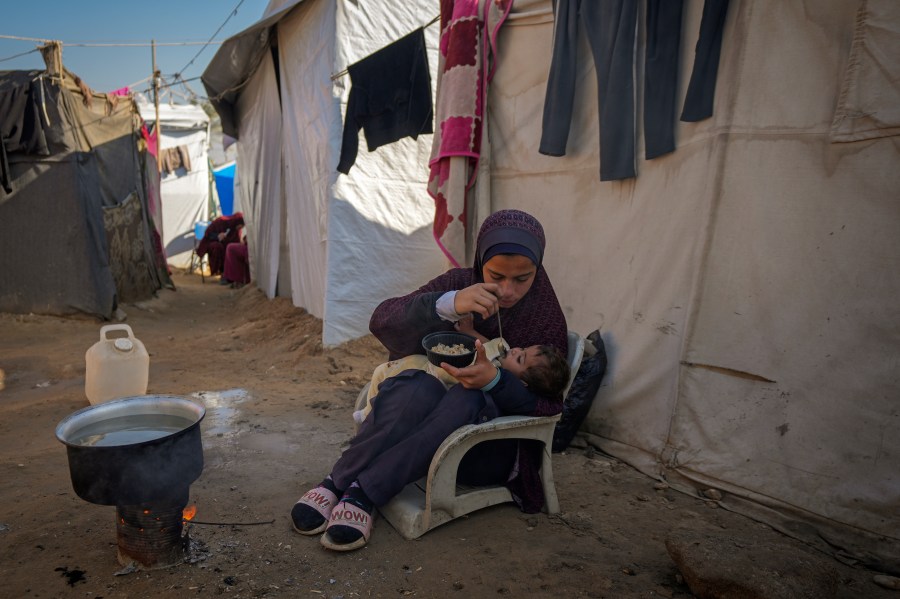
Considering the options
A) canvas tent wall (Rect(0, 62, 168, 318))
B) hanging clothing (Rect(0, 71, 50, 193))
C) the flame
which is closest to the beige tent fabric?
the flame

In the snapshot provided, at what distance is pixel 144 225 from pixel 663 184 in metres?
8.54

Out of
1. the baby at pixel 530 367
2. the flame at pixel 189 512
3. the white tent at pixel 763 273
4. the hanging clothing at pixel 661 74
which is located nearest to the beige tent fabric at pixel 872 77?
the white tent at pixel 763 273

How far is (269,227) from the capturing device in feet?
26.7

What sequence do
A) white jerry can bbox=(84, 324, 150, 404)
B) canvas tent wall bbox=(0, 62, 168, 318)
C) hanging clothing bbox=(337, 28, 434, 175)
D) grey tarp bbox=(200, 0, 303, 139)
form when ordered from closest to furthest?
white jerry can bbox=(84, 324, 150, 404) → hanging clothing bbox=(337, 28, 434, 175) → grey tarp bbox=(200, 0, 303, 139) → canvas tent wall bbox=(0, 62, 168, 318)

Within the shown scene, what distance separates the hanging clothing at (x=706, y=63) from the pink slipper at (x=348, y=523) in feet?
7.47

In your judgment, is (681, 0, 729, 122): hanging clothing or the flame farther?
(681, 0, 729, 122): hanging clothing

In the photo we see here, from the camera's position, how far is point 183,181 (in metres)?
15.4

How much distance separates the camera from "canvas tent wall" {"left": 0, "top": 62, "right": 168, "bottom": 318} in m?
6.47

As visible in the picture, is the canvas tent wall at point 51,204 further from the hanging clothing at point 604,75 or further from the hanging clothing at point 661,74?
the hanging clothing at point 661,74

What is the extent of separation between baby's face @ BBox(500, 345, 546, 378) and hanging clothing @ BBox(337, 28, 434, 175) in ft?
9.84

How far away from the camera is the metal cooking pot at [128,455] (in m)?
1.61

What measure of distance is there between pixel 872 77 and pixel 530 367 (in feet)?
5.47

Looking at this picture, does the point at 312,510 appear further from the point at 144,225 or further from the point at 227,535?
the point at 144,225

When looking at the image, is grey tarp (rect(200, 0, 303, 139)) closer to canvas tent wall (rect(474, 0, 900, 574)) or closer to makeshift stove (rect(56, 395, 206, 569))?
canvas tent wall (rect(474, 0, 900, 574))
